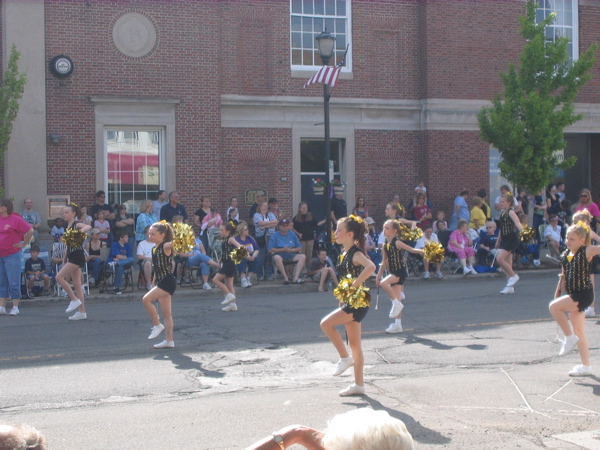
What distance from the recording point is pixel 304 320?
1211 centimetres

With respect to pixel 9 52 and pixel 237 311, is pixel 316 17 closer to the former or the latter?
pixel 9 52

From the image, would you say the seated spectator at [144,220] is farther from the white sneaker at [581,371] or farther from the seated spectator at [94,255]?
the white sneaker at [581,371]

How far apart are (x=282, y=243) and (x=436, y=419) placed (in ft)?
36.2

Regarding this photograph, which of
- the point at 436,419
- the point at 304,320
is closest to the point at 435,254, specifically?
the point at 304,320

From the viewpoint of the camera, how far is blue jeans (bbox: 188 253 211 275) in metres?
16.4

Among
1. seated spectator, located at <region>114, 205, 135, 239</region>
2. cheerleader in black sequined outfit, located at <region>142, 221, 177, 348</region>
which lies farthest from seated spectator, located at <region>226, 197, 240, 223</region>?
cheerleader in black sequined outfit, located at <region>142, 221, 177, 348</region>

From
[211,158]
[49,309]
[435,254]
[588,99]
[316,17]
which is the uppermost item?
[316,17]

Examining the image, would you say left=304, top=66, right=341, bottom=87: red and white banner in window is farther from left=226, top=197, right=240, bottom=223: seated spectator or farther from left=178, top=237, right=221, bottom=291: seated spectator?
left=178, top=237, right=221, bottom=291: seated spectator

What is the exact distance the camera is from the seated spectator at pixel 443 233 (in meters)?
19.2

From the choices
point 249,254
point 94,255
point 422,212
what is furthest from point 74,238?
point 422,212

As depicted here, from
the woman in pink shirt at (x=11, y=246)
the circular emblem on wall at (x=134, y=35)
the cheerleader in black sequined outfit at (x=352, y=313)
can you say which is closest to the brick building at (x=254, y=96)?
the circular emblem on wall at (x=134, y=35)

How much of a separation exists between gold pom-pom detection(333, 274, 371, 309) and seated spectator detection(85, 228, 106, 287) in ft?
32.2

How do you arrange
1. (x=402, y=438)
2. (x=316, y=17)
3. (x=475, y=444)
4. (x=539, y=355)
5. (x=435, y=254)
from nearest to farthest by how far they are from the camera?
(x=402, y=438) < (x=475, y=444) < (x=539, y=355) < (x=435, y=254) < (x=316, y=17)

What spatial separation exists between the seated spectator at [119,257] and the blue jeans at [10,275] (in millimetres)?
2835
